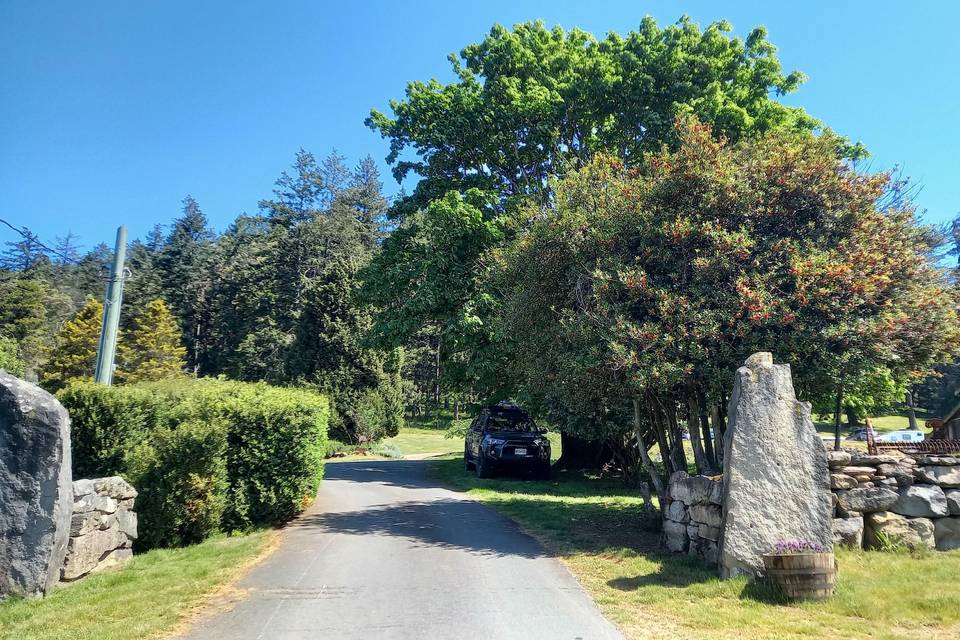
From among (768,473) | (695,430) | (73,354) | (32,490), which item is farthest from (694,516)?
(73,354)

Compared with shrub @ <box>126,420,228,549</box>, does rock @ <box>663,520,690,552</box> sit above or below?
below

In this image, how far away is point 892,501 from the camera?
779cm

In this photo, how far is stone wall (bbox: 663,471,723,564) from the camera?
24.1 ft

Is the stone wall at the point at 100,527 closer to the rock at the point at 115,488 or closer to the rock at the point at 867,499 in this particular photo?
the rock at the point at 115,488

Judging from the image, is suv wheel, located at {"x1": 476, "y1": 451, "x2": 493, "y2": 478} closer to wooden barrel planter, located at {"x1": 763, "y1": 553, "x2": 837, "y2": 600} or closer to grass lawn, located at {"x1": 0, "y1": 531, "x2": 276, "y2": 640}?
grass lawn, located at {"x1": 0, "y1": 531, "x2": 276, "y2": 640}

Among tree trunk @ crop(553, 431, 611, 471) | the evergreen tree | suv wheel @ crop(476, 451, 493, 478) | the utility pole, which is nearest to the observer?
the utility pole

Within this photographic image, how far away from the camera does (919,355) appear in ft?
28.8

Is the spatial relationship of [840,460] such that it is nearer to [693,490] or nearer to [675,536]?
[693,490]

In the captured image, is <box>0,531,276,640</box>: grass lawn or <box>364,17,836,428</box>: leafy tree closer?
<box>0,531,276,640</box>: grass lawn

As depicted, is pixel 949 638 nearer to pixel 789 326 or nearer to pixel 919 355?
pixel 789 326

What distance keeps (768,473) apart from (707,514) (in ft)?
3.39

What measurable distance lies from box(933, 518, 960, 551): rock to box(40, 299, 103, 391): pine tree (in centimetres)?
4607

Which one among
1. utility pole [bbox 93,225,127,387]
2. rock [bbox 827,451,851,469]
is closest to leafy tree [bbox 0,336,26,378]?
utility pole [bbox 93,225,127,387]

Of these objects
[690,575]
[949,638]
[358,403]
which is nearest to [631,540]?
[690,575]
